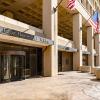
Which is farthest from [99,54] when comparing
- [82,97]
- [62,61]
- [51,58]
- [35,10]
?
[82,97]

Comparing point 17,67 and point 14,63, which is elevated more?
point 14,63

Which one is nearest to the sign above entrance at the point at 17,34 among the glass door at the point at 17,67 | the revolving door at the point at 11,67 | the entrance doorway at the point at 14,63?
the entrance doorway at the point at 14,63

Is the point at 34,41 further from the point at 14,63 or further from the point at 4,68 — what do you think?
the point at 4,68

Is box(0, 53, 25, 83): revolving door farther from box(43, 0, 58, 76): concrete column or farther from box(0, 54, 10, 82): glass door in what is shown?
box(43, 0, 58, 76): concrete column

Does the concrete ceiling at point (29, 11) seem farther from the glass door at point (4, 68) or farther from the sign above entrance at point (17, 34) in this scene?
the glass door at point (4, 68)

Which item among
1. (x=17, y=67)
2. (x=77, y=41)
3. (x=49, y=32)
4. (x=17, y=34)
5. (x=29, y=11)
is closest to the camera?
(x=17, y=34)

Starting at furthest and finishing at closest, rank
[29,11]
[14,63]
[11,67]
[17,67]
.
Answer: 1. [29,11]
2. [17,67]
3. [14,63]
4. [11,67]

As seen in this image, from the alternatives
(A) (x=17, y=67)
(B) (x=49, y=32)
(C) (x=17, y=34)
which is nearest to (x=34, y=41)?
(A) (x=17, y=67)

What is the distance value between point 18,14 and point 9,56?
1658cm

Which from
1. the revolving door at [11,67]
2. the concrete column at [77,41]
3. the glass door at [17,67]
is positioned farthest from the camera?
the concrete column at [77,41]

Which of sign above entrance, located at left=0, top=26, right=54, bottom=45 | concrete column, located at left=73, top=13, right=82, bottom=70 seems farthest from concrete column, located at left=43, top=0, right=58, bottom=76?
concrete column, located at left=73, top=13, right=82, bottom=70

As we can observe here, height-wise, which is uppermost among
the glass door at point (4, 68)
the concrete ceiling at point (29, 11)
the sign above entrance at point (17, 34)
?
the concrete ceiling at point (29, 11)

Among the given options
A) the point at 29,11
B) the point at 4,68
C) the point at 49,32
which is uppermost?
the point at 29,11

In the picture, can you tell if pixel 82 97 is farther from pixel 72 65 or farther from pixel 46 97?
pixel 72 65
